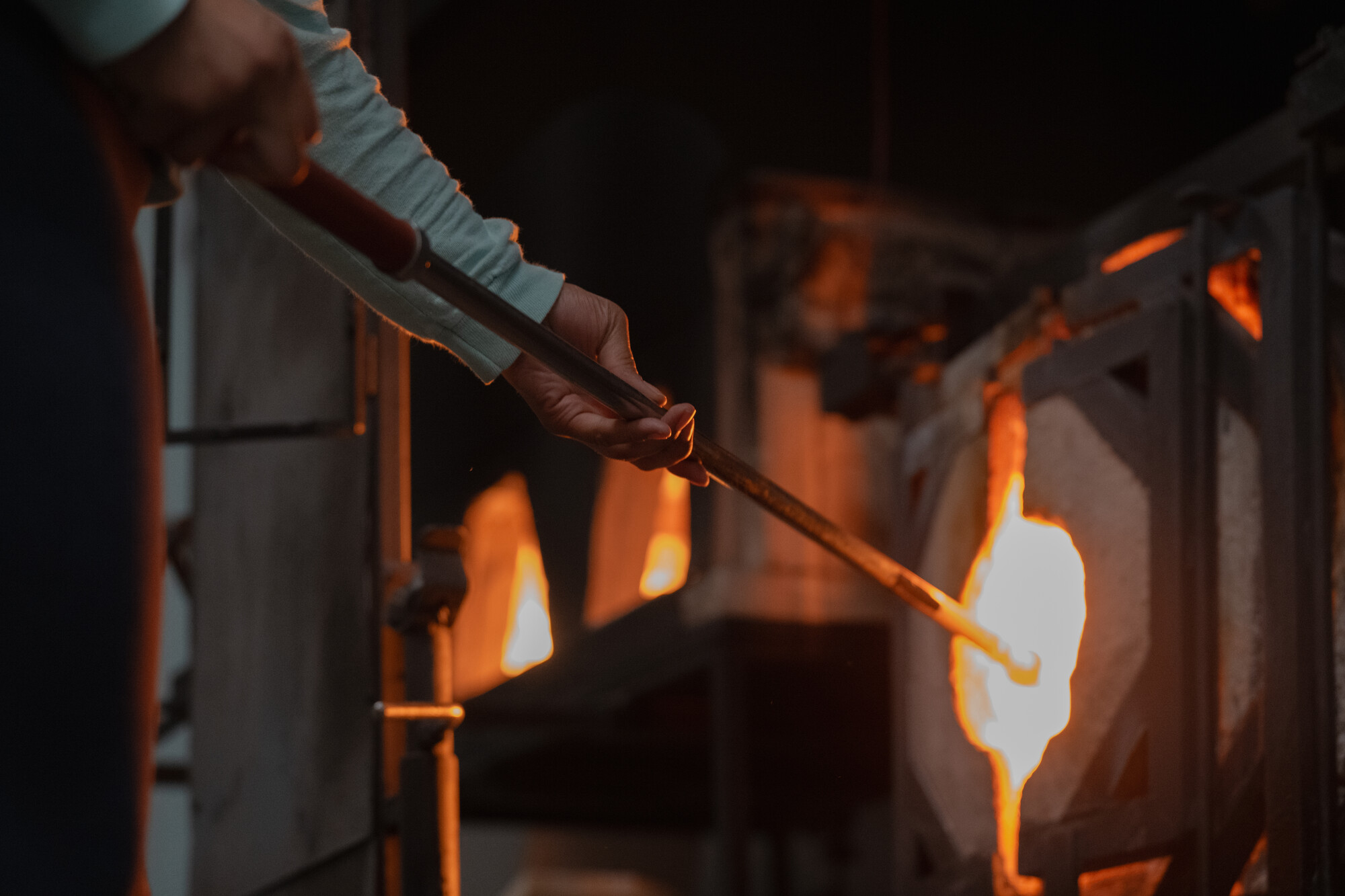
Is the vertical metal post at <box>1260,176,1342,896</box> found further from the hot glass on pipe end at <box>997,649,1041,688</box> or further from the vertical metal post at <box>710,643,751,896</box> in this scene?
the vertical metal post at <box>710,643,751,896</box>

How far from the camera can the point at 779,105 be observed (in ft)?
28.2

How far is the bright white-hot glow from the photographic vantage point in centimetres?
1156

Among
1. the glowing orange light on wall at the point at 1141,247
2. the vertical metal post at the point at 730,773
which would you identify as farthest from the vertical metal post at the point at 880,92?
the glowing orange light on wall at the point at 1141,247

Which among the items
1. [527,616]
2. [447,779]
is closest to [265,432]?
[447,779]

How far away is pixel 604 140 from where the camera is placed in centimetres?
1002

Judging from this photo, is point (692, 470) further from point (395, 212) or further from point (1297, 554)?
point (1297, 554)

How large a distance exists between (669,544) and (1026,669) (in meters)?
6.29

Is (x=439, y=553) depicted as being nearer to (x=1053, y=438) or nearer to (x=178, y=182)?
(x=178, y=182)

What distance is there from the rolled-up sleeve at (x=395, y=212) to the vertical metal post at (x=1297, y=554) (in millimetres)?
1938

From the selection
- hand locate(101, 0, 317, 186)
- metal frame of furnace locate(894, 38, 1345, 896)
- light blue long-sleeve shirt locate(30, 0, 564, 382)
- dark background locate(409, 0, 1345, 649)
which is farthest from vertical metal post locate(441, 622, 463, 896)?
dark background locate(409, 0, 1345, 649)

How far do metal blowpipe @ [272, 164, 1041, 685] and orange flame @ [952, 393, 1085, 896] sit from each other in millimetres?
1334

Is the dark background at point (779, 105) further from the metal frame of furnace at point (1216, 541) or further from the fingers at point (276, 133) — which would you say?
the fingers at point (276, 133)

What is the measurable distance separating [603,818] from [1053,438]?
25.5 ft

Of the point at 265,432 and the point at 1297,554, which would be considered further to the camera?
the point at 265,432
